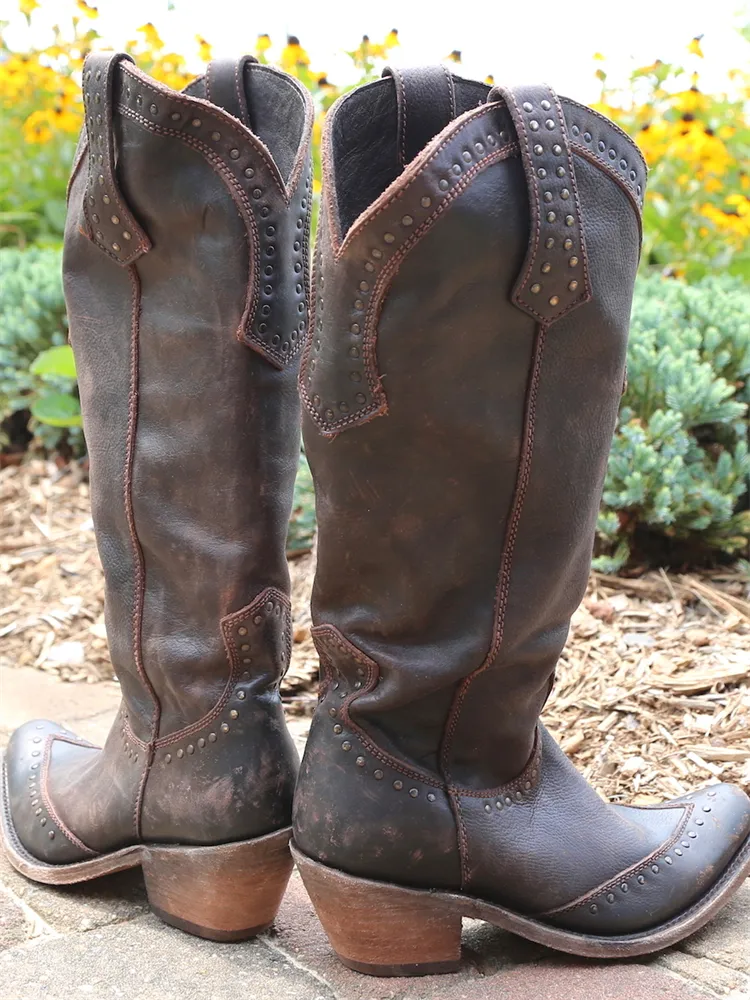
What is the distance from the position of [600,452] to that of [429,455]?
0.23m

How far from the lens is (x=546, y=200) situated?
117 cm

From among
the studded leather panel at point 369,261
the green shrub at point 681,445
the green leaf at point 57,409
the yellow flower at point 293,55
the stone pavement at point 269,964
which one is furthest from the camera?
the yellow flower at point 293,55

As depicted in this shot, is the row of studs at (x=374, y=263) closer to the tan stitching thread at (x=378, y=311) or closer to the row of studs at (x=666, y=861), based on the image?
the tan stitching thread at (x=378, y=311)

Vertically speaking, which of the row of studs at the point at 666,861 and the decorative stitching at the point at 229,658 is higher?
the decorative stitching at the point at 229,658

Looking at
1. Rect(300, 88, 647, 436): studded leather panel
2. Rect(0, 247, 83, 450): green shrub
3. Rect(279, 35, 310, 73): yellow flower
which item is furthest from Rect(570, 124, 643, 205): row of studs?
Rect(279, 35, 310, 73): yellow flower

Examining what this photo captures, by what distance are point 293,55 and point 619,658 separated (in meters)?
2.77

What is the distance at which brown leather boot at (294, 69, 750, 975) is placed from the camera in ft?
3.87

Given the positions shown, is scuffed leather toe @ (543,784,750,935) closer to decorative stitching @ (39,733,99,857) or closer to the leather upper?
the leather upper

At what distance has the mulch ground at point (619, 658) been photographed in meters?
2.06

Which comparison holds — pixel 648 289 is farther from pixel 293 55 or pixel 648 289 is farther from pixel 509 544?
pixel 509 544

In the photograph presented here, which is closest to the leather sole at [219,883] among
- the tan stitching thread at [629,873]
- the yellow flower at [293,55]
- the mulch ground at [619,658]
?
the tan stitching thread at [629,873]

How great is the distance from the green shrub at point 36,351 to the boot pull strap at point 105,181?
250 cm

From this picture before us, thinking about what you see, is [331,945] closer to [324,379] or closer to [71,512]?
[324,379]

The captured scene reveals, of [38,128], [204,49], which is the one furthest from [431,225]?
[38,128]
